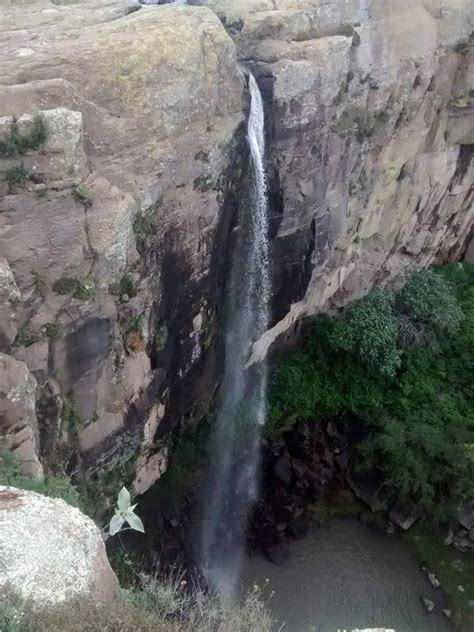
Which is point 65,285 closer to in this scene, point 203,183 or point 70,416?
point 70,416

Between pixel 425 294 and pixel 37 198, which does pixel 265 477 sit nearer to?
pixel 425 294

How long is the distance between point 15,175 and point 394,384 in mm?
11567

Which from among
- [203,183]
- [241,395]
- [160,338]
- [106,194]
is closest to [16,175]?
[106,194]

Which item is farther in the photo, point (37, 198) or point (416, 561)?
point (416, 561)

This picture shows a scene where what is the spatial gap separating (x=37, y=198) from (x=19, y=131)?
96 centimetres

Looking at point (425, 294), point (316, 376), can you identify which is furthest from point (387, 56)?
point (316, 376)

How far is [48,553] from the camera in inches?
228

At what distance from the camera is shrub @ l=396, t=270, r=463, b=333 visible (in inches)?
704

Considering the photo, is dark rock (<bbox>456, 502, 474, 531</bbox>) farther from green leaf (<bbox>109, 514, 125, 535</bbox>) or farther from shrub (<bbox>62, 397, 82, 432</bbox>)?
green leaf (<bbox>109, 514, 125, 535</bbox>)

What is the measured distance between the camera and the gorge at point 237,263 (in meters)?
9.84

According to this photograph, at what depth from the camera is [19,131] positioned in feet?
29.7

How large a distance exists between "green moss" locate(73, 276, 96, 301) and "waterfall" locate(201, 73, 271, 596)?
4348mm

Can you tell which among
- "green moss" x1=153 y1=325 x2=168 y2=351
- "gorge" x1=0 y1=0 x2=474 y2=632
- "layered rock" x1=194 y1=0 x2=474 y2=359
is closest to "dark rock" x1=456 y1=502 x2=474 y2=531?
"gorge" x1=0 y1=0 x2=474 y2=632

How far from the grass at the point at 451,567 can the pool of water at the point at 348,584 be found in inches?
9.2
